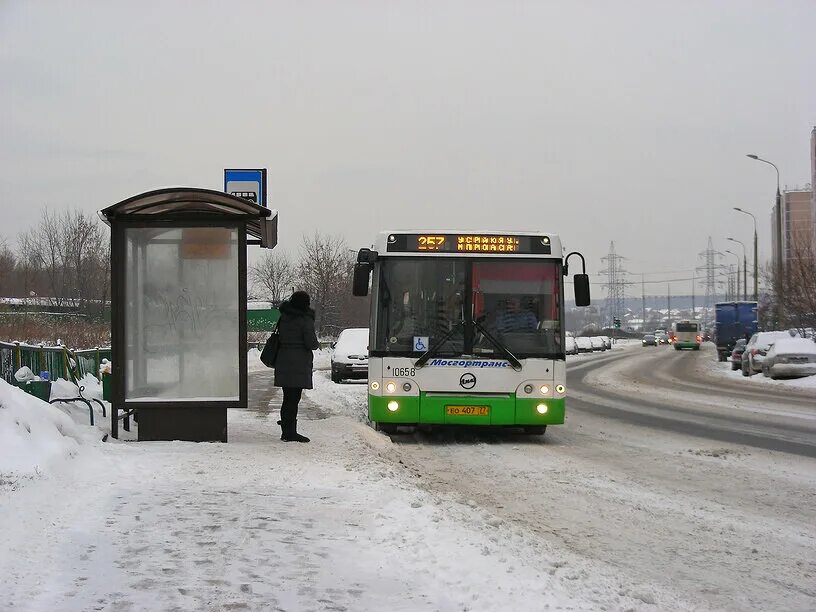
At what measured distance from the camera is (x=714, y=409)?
1977cm

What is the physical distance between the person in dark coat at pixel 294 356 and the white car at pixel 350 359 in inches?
717

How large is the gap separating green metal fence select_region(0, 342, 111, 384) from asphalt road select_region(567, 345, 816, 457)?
33.1 ft

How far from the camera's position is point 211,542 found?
564 cm


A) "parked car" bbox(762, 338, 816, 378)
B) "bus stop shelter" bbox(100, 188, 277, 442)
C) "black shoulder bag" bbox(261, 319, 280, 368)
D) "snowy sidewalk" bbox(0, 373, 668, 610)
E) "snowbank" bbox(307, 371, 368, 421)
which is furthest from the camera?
"parked car" bbox(762, 338, 816, 378)

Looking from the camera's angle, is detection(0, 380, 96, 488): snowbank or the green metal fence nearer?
detection(0, 380, 96, 488): snowbank

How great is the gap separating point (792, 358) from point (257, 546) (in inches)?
1184

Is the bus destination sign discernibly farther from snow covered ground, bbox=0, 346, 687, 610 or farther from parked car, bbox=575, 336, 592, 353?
parked car, bbox=575, 336, 592, 353

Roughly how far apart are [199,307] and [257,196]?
414cm

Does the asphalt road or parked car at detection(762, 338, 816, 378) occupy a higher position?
parked car at detection(762, 338, 816, 378)

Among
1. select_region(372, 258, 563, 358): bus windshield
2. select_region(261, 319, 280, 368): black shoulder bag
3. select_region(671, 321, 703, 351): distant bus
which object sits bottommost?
select_region(671, 321, 703, 351): distant bus

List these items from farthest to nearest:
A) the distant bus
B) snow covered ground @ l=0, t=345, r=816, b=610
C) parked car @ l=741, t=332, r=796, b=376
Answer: the distant bus < parked car @ l=741, t=332, r=796, b=376 < snow covered ground @ l=0, t=345, r=816, b=610

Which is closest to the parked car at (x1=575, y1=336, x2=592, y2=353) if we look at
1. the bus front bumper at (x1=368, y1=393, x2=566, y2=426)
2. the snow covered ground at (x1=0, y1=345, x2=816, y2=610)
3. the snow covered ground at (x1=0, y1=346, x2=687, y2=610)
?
the bus front bumper at (x1=368, y1=393, x2=566, y2=426)

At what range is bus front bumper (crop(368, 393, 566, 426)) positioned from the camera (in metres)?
12.5

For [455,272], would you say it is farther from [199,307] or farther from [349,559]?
[349,559]
